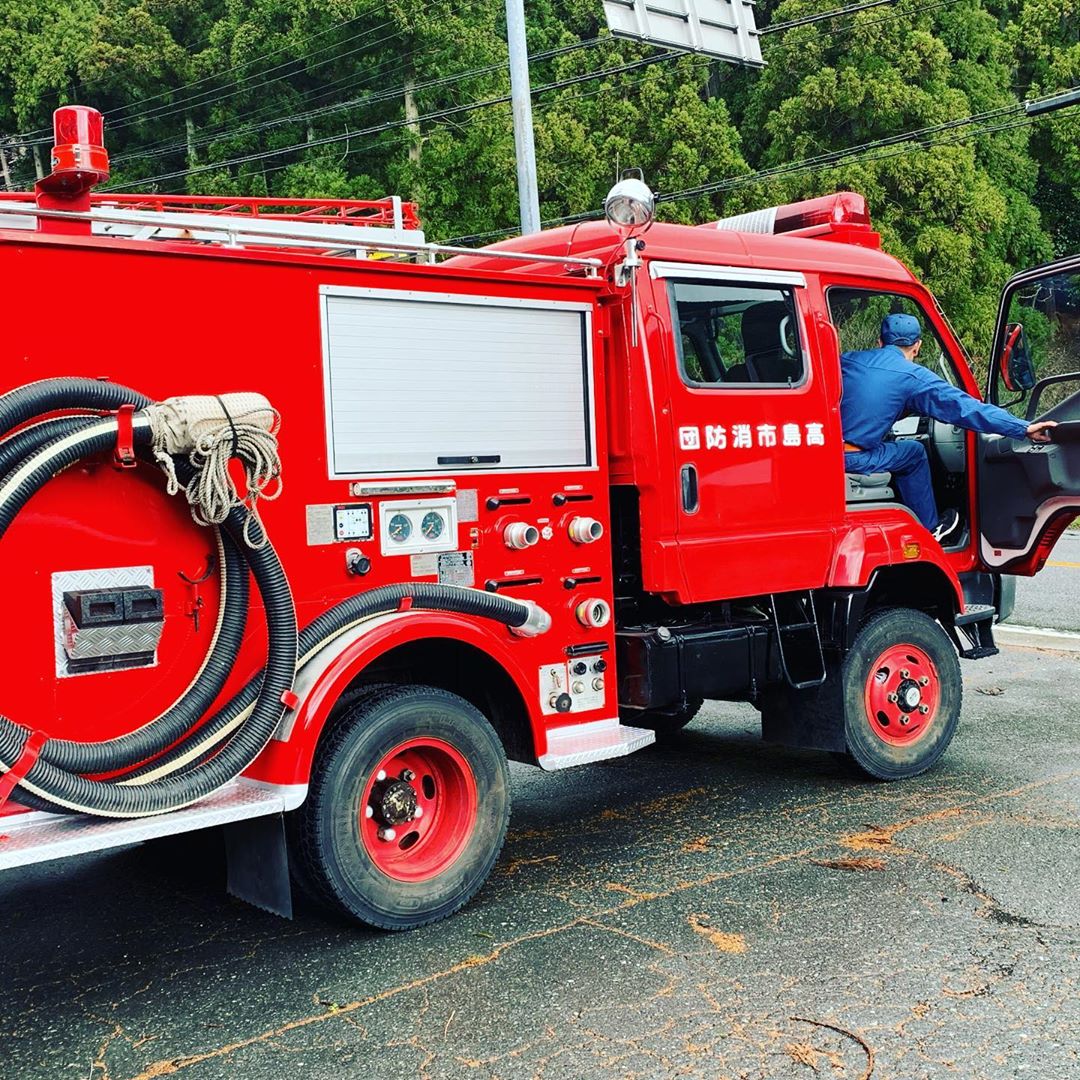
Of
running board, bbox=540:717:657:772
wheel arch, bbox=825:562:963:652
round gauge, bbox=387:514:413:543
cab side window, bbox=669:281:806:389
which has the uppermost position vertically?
cab side window, bbox=669:281:806:389

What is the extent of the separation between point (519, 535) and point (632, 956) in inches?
64.8

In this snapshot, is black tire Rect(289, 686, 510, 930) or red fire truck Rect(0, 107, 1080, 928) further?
black tire Rect(289, 686, 510, 930)

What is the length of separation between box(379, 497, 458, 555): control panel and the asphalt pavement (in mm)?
1377

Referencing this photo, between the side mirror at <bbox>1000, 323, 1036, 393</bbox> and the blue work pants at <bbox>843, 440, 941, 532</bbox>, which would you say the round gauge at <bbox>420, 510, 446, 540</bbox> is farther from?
the side mirror at <bbox>1000, 323, 1036, 393</bbox>

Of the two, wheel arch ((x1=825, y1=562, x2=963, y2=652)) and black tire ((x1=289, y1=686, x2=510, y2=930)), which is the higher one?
wheel arch ((x1=825, y1=562, x2=963, y2=652))

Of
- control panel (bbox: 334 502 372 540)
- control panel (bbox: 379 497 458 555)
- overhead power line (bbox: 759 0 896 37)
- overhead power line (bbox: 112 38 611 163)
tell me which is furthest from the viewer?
overhead power line (bbox: 112 38 611 163)

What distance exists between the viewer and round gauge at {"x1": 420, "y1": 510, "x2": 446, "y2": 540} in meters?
4.93

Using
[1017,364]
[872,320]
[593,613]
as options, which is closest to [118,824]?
[593,613]

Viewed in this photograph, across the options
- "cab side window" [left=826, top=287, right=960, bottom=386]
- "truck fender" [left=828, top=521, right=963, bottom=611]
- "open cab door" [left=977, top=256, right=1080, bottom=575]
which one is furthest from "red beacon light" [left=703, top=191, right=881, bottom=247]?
"truck fender" [left=828, top=521, right=963, bottom=611]

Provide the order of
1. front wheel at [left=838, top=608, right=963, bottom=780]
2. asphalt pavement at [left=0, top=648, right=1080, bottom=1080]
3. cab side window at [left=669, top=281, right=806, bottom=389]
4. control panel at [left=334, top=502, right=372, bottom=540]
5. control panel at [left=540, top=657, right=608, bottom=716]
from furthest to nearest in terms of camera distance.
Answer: front wheel at [left=838, top=608, right=963, bottom=780] < cab side window at [left=669, top=281, right=806, bottom=389] < control panel at [left=540, top=657, right=608, bottom=716] < control panel at [left=334, top=502, right=372, bottom=540] < asphalt pavement at [left=0, top=648, right=1080, bottom=1080]

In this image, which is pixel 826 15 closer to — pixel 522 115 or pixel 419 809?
pixel 522 115

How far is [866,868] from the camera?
17.3 ft

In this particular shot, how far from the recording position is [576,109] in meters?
31.0

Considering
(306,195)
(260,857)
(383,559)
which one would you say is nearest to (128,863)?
(260,857)
